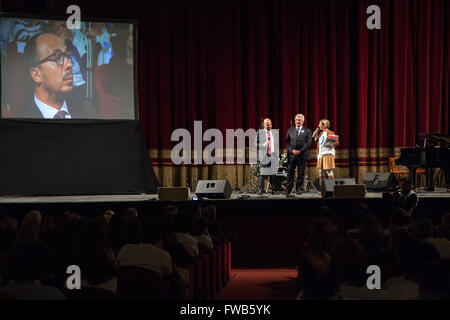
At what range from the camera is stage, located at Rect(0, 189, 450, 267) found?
6043 mm

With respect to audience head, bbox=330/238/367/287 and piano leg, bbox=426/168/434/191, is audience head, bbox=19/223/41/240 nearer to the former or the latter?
audience head, bbox=330/238/367/287

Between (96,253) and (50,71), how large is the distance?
23.4 ft

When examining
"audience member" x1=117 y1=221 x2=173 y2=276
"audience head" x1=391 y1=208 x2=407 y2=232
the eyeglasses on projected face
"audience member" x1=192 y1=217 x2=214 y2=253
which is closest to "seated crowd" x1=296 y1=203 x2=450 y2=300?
"audience head" x1=391 y1=208 x2=407 y2=232

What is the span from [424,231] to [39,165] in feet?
24.4

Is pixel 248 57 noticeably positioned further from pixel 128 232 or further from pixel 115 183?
pixel 128 232

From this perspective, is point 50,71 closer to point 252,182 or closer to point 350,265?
point 252,182

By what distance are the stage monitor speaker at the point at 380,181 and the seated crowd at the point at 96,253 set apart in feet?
19.5

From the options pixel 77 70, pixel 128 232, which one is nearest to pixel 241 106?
pixel 77 70

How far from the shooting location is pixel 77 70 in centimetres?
893

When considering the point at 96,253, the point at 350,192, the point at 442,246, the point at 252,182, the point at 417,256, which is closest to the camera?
the point at 417,256

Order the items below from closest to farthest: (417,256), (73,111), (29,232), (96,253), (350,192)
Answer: (417,256) → (96,253) → (29,232) → (350,192) → (73,111)

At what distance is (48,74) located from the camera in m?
8.80

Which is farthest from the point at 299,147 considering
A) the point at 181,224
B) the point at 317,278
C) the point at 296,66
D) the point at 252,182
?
the point at 317,278
